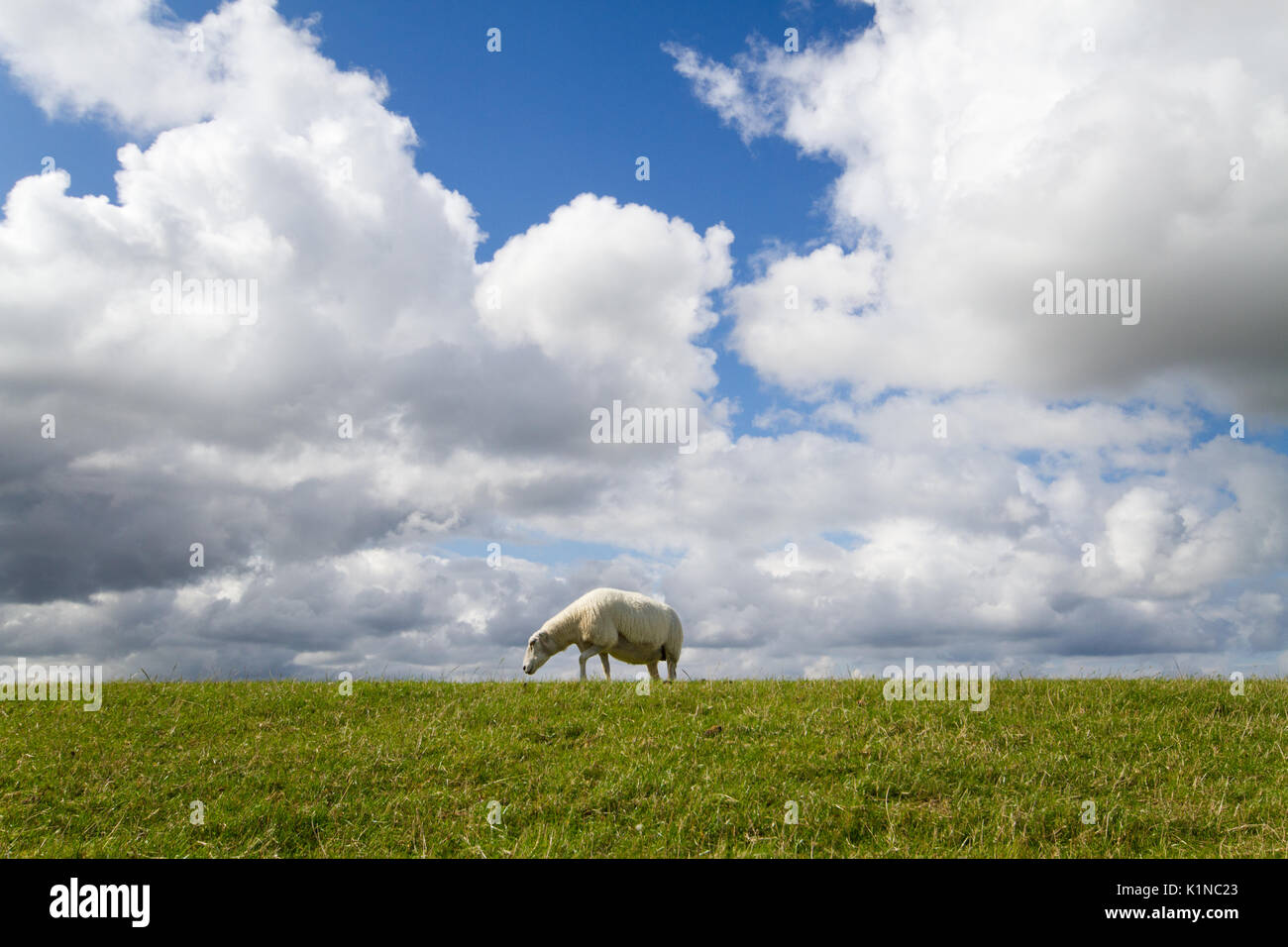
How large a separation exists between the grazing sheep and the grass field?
Result: 6817 millimetres

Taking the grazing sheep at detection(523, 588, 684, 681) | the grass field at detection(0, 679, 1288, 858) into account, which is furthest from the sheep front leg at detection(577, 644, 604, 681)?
the grass field at detection(0, 679, 1288, 858)

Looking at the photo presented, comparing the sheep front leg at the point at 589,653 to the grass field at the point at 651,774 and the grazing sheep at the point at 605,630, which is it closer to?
the grazing sheep at the point at 605,630

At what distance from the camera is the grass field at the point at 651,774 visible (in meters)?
10.7

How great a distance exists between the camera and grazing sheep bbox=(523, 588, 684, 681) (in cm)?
2366

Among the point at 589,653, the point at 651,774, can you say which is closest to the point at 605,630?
the point at 589,653

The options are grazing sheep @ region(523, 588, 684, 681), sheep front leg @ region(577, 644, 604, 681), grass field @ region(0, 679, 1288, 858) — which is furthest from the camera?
grazing sheep @ region(523, 588, 684, 681)

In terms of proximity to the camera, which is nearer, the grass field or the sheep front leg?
the grass field

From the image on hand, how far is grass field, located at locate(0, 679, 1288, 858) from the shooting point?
10719 mm

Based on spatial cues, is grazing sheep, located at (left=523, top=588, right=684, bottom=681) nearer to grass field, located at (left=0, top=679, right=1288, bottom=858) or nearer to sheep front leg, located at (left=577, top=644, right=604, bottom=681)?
sheep front leg, located at (left=577, top=644, right=604, bottom=681)

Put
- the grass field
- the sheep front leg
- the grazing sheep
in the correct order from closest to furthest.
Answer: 1. the grass field
2. the sheep front leg
3. the grazing sheep

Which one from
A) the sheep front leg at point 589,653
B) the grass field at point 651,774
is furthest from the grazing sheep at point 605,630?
the grass field at point 651,774

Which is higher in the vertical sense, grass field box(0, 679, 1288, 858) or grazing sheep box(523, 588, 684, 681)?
grazing sheep box(523, 588, 684, 681)
